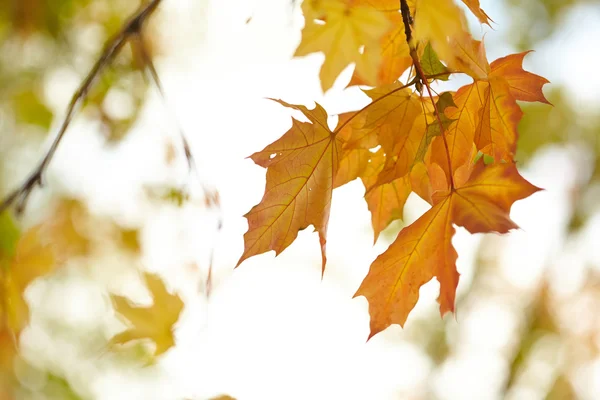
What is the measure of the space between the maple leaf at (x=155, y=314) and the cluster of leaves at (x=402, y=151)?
24.2 inches

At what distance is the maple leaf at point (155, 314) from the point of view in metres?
1.21

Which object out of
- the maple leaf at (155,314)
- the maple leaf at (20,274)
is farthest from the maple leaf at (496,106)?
the maple leaf at (20,274)

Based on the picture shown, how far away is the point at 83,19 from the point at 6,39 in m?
0.37

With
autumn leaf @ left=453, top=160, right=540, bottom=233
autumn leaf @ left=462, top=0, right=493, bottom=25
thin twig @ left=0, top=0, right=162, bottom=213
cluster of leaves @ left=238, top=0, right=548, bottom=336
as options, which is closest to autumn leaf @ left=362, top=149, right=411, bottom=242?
cluster of leaves @ left=238, top=0, right=548, bottom=336

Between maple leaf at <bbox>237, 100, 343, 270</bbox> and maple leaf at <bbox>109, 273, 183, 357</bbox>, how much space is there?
0.61 metres

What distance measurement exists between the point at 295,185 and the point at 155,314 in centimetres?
68

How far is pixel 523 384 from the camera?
3930mm

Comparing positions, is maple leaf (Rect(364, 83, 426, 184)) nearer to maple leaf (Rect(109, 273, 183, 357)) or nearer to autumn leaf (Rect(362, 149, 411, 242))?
autumn leaf (Rect(362, 149, 411, 242))

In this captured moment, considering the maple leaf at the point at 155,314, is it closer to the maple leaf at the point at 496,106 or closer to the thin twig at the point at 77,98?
the thin twig at the point at 77,98

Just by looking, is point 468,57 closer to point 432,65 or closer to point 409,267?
point 432,65

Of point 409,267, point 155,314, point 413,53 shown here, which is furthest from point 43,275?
point 413,53

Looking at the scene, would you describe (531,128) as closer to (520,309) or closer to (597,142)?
(597,142)

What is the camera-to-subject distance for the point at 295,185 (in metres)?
0.74

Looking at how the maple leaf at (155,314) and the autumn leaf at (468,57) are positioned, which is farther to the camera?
the maple leaf at (155,314)
